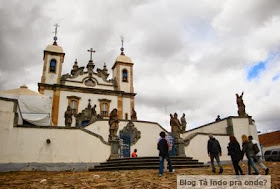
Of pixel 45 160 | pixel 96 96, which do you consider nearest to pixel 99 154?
pixel 45 160

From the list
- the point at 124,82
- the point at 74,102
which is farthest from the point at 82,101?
the point at 124,82

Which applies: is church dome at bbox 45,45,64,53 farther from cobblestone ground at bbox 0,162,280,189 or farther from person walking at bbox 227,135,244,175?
person walking at bbox 227,135,244,175

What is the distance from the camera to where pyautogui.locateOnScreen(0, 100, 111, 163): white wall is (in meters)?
12.1

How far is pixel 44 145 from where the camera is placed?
1286cm

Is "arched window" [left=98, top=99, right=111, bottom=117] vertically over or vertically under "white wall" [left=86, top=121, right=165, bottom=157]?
over

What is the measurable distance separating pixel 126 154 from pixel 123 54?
20.8 metres

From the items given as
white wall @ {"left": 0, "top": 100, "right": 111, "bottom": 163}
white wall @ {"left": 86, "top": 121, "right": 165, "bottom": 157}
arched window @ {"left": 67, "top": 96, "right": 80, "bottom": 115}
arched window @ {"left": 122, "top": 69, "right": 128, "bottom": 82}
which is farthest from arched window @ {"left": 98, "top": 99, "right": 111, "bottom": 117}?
white wall @ {"left": 0, "top": 100, "right": 111, "bottom": 163}

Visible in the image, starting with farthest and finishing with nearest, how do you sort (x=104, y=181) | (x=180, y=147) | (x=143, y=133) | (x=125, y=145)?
(x=143, y=133), (x=125, y=145), (x=180, y=147), (x=104, y=181)

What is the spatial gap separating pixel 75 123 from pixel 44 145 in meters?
12.8

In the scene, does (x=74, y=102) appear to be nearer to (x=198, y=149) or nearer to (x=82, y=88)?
(x=82, y=88)

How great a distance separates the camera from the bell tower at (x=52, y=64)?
27828mm

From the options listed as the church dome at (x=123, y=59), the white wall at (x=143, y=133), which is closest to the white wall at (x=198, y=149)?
the white wall at (x=143, y=133)

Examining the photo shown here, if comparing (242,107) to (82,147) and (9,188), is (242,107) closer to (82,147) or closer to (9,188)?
(82,147)

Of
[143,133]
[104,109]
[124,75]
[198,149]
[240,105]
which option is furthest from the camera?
[124,75]
